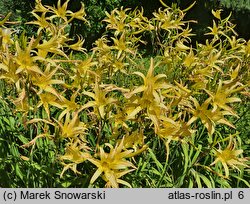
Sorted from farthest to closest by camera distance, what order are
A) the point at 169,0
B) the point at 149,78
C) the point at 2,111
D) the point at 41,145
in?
1. the point at 169,0
2. the point at 2,111
3. the point at 41,145
4. the point at 149,78

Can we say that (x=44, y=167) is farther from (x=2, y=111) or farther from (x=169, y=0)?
(x=169, y=0)

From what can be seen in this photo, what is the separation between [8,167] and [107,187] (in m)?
0.96

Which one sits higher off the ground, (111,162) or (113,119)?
(113,119)

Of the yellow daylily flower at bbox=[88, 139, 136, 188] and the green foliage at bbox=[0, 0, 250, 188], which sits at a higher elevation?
the green foliage at bbox=[0, 0, 250, 188]

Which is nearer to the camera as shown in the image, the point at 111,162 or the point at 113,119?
the point at 111,162

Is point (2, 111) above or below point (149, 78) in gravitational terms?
above

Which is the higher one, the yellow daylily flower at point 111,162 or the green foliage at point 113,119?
the green foliage at point 113,119

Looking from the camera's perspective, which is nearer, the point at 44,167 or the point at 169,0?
the point at 44,167

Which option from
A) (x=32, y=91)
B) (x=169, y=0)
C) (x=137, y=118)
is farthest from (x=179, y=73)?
(x=169, y=0)

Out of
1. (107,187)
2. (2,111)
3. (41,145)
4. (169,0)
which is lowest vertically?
(107,187)

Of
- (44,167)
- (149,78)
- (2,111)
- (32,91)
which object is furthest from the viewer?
(2,111)

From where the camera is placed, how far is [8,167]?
3.00 m
